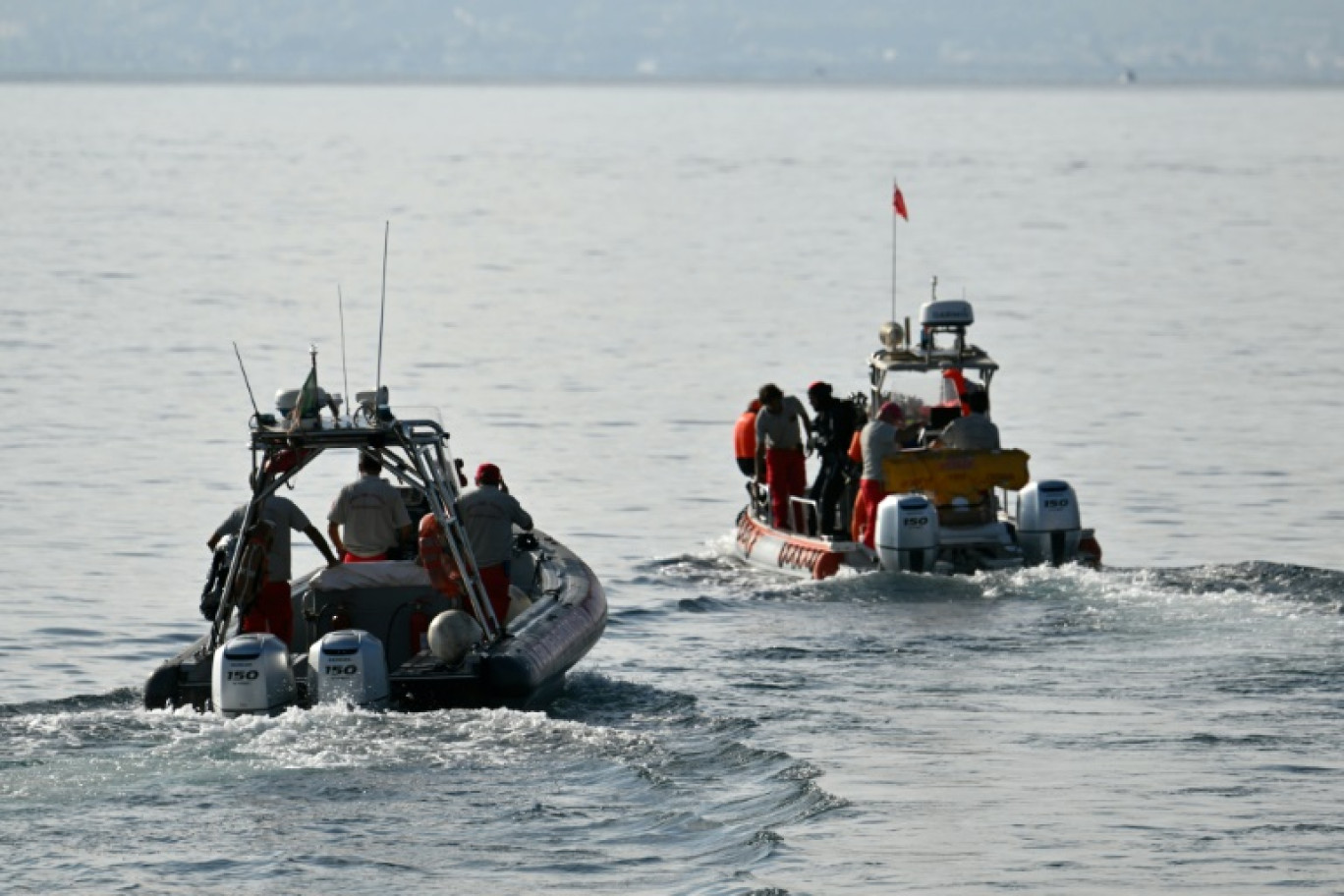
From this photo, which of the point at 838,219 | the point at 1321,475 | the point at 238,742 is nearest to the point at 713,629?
the point at 238,742

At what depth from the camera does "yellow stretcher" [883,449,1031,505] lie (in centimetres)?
2056

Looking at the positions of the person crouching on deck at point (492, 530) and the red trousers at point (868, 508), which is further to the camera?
the red trousers at point (868, 508)

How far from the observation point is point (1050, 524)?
20484 millimetres

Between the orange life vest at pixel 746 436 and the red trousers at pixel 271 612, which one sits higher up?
the orange life vest at pixel 746 436

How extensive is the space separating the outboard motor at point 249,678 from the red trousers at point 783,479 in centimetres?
788

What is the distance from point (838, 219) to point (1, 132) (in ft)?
241

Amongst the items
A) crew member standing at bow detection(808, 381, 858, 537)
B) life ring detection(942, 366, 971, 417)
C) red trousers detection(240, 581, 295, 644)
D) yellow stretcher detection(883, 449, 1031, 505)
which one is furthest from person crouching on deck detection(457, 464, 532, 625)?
life ring detection(942, 366, 971, 417)

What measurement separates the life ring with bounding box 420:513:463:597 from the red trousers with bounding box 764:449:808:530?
659cm

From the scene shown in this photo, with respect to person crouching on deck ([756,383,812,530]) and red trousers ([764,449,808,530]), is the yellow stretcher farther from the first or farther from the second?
red trousers ([764,449,808,530])

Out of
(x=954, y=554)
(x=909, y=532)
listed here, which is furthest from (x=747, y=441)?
(x=909, y=532)

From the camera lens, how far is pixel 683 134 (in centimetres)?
14225

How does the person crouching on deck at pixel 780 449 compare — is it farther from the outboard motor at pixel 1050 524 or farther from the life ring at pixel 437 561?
the life ring at pixel 437 561

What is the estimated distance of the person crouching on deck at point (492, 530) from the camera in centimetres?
1617

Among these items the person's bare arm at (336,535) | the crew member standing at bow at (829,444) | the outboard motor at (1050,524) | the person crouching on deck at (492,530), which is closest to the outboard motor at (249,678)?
the person's bare arm at (336,535)
